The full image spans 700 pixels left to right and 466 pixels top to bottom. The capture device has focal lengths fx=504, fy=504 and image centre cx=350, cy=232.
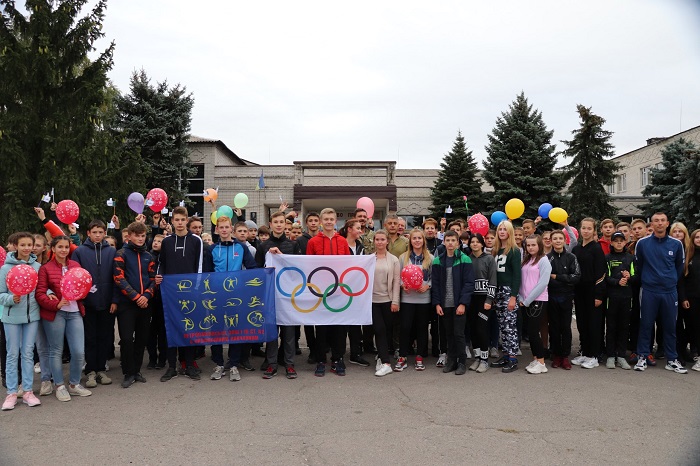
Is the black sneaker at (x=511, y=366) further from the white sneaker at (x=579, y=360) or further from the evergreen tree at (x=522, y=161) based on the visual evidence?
the evergreen tree at (x=522, y=161)

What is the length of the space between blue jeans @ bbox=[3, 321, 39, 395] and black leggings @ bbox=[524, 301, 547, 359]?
6.49m

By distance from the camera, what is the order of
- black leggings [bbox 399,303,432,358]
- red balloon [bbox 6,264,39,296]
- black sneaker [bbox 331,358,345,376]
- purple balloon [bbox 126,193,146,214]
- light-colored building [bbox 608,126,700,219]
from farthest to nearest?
light-colored building [bbox 608,126,700,219], purple balloon [bbox 126,193,146,214], black leggings [bbox 399,303,432,358], black sneaker [bbox 331,358,345,376], red balloon [bbox 6,264,39,296]

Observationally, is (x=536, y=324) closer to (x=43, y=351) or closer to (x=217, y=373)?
(x=217, y=373)

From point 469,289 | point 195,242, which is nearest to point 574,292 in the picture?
point 469,289

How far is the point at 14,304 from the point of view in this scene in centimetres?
580

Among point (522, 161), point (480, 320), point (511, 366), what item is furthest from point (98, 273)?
point (522, 161)

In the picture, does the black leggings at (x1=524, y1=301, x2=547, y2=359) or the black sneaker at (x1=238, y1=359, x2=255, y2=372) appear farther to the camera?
the black sneaker at (x1=238, y1=359, x2=255, y2=372)

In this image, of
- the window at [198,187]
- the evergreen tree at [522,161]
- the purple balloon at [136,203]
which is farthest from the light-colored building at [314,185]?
the purple balloon at [136,203]

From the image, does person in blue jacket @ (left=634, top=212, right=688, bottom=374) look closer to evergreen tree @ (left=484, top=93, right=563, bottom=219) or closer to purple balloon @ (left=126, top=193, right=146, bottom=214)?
purple balloon @ (left=126, top=193, right=146, bottom=214)

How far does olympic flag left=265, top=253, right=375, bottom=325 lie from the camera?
24.0ft

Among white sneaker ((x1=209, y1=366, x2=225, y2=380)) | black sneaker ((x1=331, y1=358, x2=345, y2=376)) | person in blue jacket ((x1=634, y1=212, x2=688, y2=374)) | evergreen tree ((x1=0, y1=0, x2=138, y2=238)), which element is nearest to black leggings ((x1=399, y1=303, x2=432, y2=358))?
black sneaker ((x1=331, y1=358, x2=345, y2=376))

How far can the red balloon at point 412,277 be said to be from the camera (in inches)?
287

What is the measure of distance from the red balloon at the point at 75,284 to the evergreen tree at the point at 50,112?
13.3 metres

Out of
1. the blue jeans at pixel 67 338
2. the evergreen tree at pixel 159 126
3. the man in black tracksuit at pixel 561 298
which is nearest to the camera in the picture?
the blue jeans at pixel 67 338
